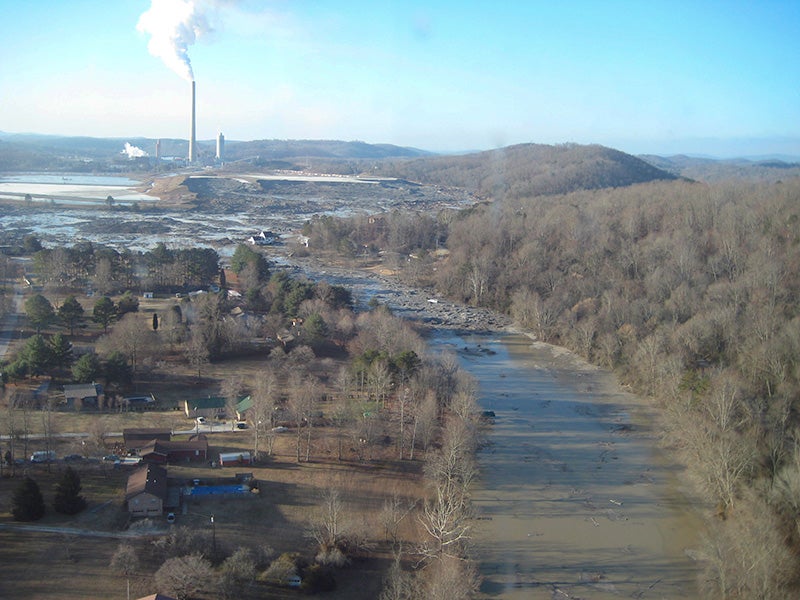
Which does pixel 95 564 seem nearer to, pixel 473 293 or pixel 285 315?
pixel 285 315

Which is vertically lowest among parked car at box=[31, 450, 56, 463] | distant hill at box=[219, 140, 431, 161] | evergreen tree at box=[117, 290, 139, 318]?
parked car at box=[31, 450, 56, 463]

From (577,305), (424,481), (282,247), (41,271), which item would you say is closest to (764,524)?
(424,481)

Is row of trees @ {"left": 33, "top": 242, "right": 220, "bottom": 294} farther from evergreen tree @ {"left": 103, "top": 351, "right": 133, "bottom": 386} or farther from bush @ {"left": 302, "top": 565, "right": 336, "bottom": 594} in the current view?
bush @ {"left": 302, "top": 565, "right": 336, "bottom": 594}

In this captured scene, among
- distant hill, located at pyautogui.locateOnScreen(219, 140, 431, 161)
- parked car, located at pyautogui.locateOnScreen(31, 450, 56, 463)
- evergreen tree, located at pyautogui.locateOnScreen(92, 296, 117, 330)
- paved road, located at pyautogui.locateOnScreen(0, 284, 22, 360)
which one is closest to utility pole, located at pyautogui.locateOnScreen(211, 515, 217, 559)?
parked car, located at pyautogui.locateOnScreen(31, 450, 56, 463)

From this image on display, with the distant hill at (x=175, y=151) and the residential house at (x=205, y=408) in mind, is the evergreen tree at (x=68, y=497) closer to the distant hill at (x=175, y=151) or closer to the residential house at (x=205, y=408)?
the residential house at (x=205, y=408)

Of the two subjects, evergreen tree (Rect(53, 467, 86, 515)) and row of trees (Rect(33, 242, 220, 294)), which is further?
row of trees (Rect(33, 242, 220, 294))
